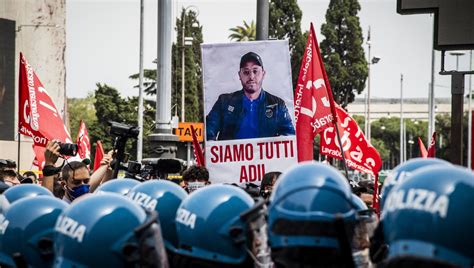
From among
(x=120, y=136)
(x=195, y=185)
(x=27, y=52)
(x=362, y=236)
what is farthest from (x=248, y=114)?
(x=27, y=52)

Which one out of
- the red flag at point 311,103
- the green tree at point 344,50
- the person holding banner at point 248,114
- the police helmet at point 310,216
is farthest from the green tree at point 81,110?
the police helmet at point 310,216

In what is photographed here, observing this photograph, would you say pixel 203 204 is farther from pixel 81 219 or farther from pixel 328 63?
pixel 328 63

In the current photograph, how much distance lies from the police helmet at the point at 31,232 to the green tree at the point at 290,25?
219ft

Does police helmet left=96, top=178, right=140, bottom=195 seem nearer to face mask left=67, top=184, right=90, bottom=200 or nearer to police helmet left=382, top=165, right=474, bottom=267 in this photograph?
face mask left=67, top=184, right=90, bottom=200

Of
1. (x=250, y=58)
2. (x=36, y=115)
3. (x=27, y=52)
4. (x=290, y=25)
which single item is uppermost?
(x=290, y=25)

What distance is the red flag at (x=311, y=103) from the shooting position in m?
12.2

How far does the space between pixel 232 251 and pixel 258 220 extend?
22 cm

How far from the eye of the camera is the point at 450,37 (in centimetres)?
1330

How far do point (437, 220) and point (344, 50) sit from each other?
7382cm

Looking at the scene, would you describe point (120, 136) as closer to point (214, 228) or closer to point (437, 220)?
point (214, 228)

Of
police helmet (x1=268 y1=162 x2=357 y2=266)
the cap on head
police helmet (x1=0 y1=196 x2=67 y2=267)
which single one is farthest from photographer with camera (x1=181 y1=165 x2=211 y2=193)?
police helmet (x1=268 y1=162 x2=357 y2=266)

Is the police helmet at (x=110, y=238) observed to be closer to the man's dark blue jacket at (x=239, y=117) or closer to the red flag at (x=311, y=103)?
the man's dark blue jacket at (x=239, y=117)

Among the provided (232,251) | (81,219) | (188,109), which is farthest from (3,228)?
(188,109)

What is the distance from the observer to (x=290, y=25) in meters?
73.8
